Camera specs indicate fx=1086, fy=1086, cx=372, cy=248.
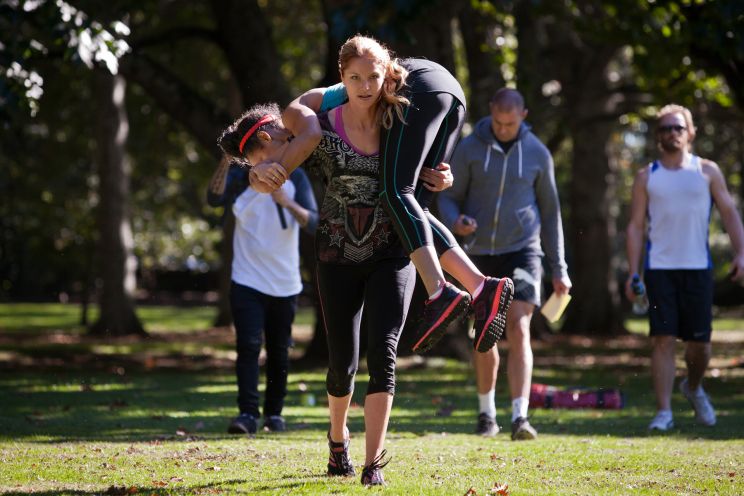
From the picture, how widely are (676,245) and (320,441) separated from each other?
10.4 feet

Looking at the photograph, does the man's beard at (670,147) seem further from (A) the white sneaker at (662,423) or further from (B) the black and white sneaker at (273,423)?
(B) the black and white sneaker at (273,423)

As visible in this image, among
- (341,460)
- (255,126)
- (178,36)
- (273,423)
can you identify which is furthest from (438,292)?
(178,36)

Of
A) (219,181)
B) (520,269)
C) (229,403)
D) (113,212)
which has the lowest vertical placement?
(229,403)

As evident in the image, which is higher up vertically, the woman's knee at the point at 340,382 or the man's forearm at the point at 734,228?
the man's forearm at the point at 734,228

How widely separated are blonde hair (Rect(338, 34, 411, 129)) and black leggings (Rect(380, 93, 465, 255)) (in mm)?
52

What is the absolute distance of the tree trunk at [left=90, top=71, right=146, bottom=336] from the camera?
2186 centimetres

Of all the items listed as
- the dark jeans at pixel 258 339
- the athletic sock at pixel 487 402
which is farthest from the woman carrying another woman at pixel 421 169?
the dark jeans at pixel 258 339

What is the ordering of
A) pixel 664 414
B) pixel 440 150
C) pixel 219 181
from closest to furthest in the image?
pixel 440 150, pixel 219 181, pixel 664 414

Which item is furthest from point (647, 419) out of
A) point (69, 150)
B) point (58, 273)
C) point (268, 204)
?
point (58, 273)

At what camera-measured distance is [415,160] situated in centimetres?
517

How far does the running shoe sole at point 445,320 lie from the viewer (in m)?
5.04

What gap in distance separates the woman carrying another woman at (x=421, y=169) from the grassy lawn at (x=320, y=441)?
87 cm

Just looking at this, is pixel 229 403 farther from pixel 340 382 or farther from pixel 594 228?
pixel 594 228

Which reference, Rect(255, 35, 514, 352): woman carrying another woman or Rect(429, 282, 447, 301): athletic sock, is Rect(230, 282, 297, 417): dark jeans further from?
Rect(429, 282, 447, 301): athletic sock
